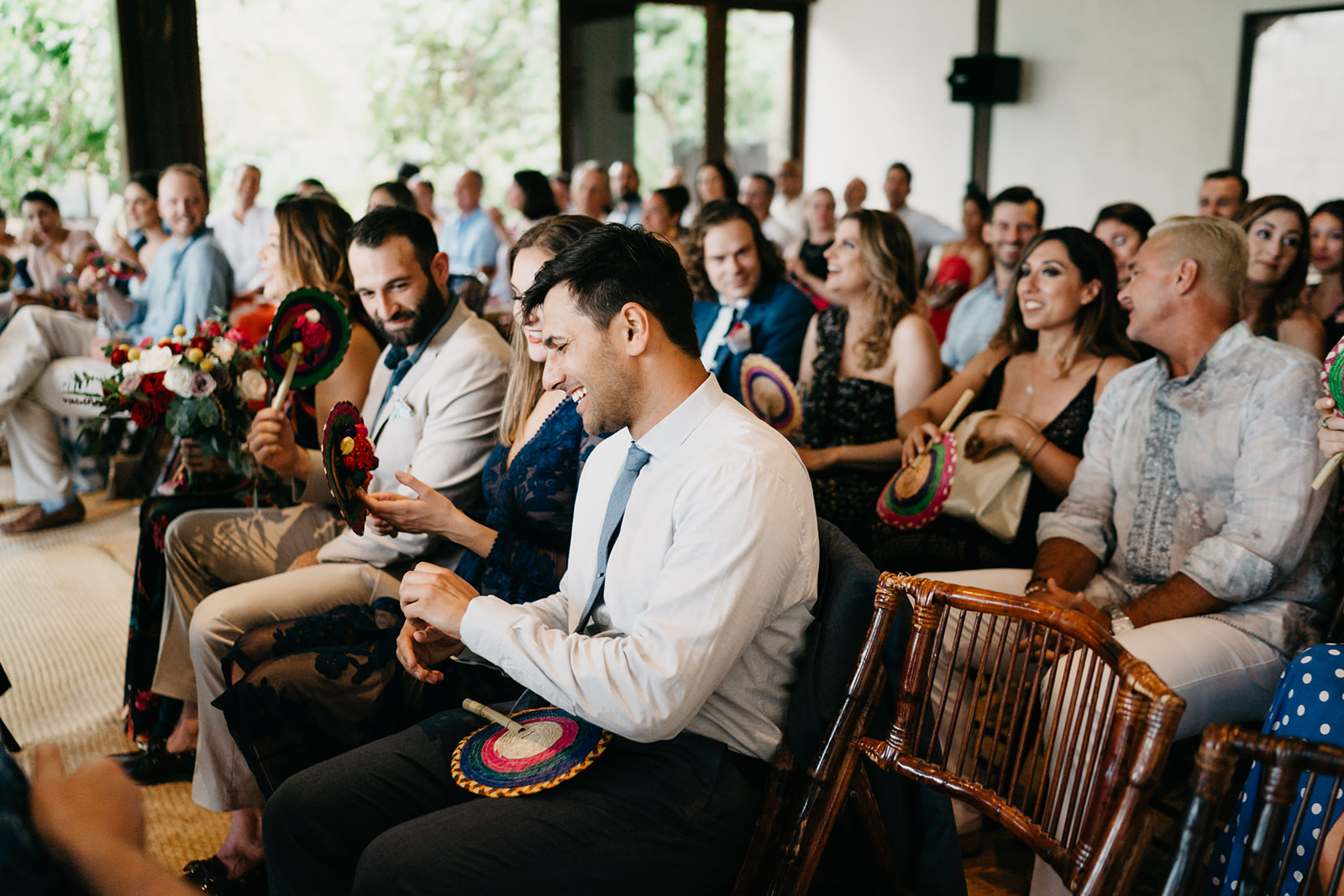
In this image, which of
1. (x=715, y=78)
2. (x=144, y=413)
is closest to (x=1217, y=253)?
(x=144, y=413)

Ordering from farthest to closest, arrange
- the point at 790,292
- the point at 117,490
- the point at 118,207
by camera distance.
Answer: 1. the point at 118,207
2. the point at 117,490
3. the point at 790,292

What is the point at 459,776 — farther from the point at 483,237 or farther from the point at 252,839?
the point at 483,237

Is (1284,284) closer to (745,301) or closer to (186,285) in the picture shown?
(745,301)

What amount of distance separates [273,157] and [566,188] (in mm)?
2356

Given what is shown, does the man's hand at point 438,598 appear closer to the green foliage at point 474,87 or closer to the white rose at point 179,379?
the white rose at point 179,379

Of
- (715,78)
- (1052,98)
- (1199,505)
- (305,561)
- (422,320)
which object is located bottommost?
Answer: (305,561)

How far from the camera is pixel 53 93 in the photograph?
7156 millimetres

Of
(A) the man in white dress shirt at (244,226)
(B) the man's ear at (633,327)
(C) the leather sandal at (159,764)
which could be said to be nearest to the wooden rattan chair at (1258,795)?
(B) the man's ear at (633,327)

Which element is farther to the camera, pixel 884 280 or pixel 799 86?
pixel 799 86

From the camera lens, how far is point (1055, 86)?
8.14m

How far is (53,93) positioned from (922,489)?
739cm

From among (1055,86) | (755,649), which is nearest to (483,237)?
(1055,86)

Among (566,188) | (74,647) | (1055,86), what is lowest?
(74,647)

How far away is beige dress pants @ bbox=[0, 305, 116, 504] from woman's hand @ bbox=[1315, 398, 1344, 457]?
424cm
